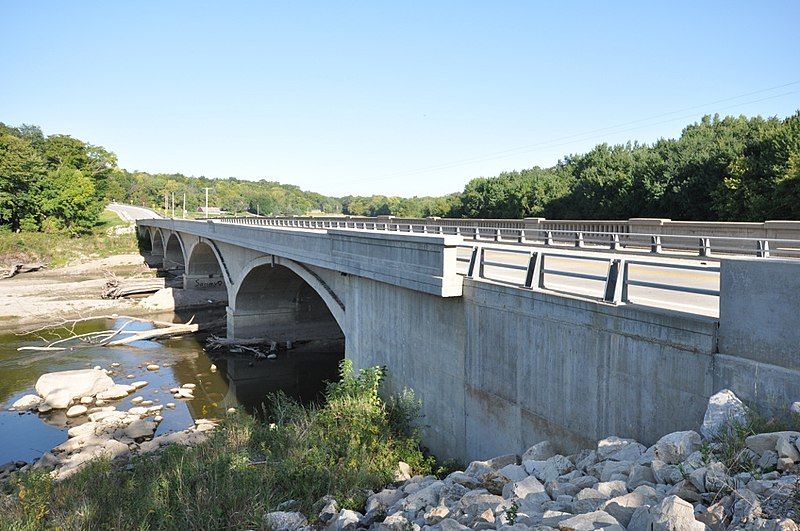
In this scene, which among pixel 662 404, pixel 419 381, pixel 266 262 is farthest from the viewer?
pixel 266 262

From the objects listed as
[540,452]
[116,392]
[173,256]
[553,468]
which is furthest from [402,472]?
[173,256]

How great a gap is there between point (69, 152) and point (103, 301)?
195 ft

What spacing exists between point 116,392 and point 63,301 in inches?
905

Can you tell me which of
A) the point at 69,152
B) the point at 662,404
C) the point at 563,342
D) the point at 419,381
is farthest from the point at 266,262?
the point at 69,152

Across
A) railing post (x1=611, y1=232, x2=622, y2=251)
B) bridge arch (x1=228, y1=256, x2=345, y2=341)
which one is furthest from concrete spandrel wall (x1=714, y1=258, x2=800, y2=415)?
bridge arch (x1=228, y1=256, x2=345, y2=341)

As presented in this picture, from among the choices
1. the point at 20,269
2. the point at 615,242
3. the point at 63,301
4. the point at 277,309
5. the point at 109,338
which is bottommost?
the point at 109,338

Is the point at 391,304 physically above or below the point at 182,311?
above

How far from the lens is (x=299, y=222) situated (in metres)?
42.6

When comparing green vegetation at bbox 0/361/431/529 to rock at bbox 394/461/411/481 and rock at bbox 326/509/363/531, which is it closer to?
rock at bbox 394/461/411/481

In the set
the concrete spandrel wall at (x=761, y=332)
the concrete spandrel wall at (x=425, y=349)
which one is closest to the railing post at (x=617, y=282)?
the concrete spandrel wall at (x=761, y=332)

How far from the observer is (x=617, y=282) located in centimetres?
711

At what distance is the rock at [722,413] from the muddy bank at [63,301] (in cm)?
3669

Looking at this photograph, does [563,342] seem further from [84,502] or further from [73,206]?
[73,206]

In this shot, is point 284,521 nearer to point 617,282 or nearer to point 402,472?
point 402,472
